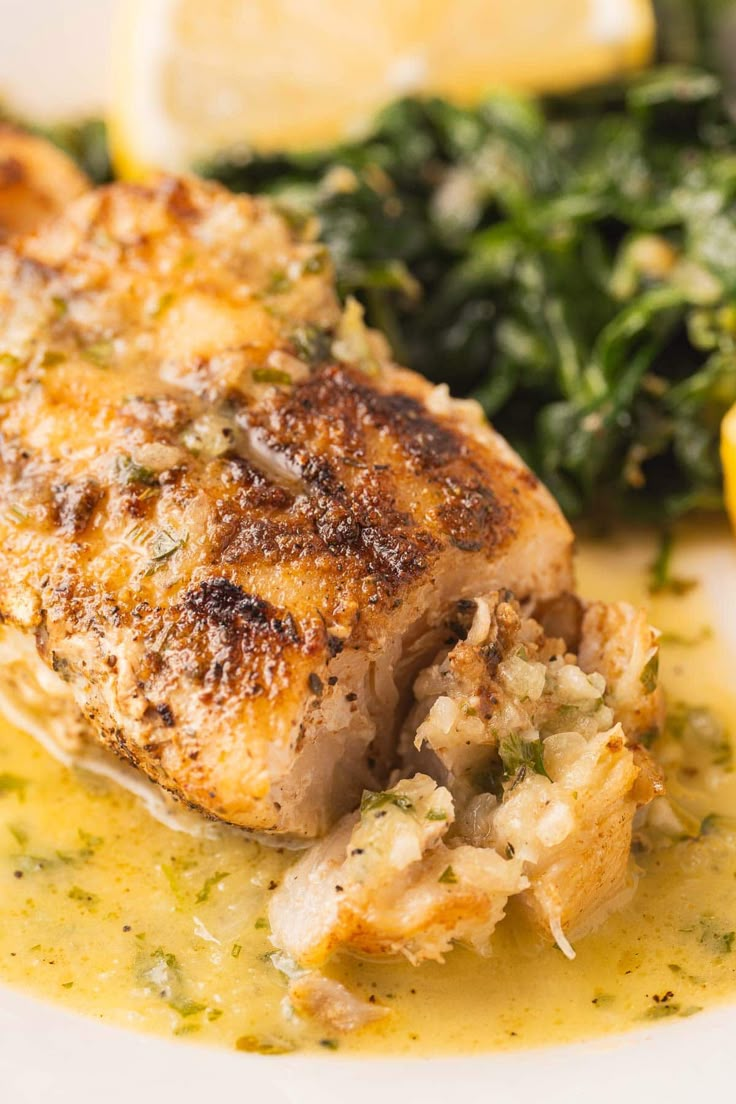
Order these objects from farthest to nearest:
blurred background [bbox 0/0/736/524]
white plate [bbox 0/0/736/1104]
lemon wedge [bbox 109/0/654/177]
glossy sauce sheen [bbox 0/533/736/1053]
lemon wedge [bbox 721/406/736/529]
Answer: lemon wedge [bbox 109/0/654/177] → blurred background [bbox 0/0/736/524] → lemon wedge [bbox 721/406/736/529] → glossy sauce sheen [bbox 0/533/736/1053] → white plate [bbox 0/0/736/1104]

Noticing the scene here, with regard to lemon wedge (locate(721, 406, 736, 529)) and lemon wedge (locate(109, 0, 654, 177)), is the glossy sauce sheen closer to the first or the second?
lemon wedge (locate(721, 406, 736, 529))

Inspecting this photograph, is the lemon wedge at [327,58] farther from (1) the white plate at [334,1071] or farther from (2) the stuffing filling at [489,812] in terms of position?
(1) the white plate at [334,1071]

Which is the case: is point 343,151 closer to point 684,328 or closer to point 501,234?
point 501,234

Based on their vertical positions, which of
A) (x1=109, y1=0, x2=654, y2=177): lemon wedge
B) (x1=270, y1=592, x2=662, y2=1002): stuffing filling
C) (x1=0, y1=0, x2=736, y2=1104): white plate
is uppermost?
(x1=109, y1=0, x2=654, y2=177): lemon wedge

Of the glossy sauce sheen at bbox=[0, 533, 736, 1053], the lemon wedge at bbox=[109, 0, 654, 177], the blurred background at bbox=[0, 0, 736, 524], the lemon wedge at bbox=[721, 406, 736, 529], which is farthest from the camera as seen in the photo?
the lemon wedge at bbox=[109, 0, 654, 177]

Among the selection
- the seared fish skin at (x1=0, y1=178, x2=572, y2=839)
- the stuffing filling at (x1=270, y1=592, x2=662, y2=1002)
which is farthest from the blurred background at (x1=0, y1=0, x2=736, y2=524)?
the stuffing filling at (x1=270, y1=592, x2=662, y2=1002)

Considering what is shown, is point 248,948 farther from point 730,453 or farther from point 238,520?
point 730,453
